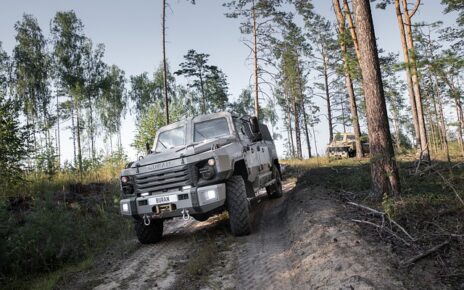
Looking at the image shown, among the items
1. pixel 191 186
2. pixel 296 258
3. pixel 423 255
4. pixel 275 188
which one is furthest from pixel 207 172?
pixel 275 188

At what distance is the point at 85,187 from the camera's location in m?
11.0

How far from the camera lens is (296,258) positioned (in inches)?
173

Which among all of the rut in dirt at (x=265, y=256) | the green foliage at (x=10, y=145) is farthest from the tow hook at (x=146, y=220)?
the green foliage at (x=10, y=145)

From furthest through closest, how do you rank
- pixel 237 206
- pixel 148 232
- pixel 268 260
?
pixel 148 232, pixel 237 206, pixel 268 260

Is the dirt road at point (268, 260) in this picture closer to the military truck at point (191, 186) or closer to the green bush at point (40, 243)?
the military truck at point (191, 186)

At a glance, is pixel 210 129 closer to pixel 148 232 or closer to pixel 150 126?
pixel 148 232

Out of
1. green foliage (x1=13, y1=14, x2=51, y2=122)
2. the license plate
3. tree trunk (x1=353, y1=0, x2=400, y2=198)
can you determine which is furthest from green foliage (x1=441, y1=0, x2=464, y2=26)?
green foliage (x1=13, y1=14, x2=51, y2=122)

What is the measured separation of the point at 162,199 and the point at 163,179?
340 millimetres

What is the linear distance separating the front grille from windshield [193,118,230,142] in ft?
4.77

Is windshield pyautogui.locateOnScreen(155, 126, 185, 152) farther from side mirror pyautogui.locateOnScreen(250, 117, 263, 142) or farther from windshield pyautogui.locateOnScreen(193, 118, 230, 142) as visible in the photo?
side mirror pyautogui.locateOnScreen(250, 117, 263, 142)

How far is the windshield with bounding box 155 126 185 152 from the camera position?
7.23 metres

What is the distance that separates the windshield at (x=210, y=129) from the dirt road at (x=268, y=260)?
6.10ft

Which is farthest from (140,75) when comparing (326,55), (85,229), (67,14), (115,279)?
(115,279)

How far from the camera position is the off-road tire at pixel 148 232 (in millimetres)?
6305
